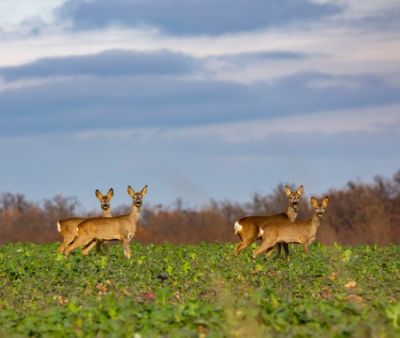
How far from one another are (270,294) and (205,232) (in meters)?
45.6

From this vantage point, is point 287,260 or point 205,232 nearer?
point 287,260

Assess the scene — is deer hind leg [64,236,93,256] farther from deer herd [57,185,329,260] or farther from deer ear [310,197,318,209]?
deer ear [310,197,318,209]

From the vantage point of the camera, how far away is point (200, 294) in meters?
18.3

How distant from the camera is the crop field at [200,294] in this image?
12.6m

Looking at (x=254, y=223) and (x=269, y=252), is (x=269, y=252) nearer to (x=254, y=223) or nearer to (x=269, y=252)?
(x=269, y=252)

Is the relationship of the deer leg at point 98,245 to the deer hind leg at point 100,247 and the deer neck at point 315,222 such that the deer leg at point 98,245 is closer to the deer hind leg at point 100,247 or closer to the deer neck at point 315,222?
the deer hind leg at point 100,247

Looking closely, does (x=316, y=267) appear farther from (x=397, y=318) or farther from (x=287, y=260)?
(x=397, y=318)

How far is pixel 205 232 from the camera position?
202 ft

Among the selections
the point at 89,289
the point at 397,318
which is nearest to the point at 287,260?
the point at 89,289

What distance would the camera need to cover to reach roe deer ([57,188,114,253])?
2948cm

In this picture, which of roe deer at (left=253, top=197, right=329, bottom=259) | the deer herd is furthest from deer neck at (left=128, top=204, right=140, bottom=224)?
roe deer at (left=253, top=197, right=329, bottom=259)

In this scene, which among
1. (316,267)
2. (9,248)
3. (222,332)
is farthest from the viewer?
(9,248)

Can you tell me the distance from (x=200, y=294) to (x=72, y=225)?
11725 millimetres

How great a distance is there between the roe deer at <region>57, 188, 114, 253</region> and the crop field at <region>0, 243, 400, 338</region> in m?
0.41
